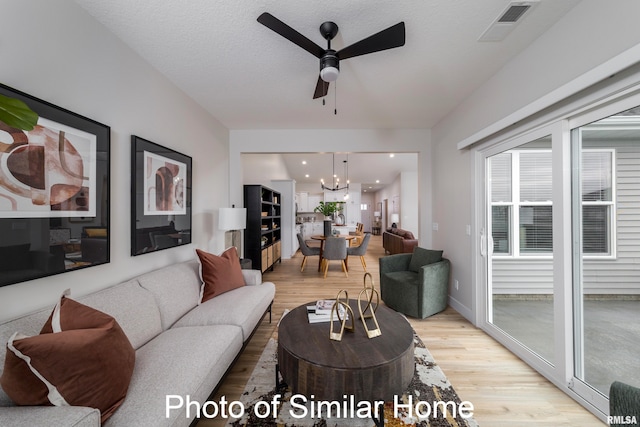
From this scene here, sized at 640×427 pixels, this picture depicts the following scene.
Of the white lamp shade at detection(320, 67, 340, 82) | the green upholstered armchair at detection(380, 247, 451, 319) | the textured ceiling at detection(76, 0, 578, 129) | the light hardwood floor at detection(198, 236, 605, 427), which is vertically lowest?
the light hardwood floor at detection(198, 236, 605, 427)

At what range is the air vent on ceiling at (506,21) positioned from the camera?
160 centimetres

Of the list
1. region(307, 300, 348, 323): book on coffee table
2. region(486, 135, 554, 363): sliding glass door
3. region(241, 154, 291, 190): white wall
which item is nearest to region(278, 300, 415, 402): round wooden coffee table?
region(307, 300, 348, 323): book on coffee table

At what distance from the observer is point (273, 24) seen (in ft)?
4.81

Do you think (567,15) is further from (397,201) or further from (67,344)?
(397,201)

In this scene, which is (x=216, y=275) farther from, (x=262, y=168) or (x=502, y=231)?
→ (x=262, y=168)

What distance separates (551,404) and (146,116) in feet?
12.8

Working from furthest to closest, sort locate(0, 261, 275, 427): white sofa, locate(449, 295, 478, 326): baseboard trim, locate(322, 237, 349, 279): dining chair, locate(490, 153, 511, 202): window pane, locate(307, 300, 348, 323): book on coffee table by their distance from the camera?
locate(322, 237, 349, 279): dining chair → locate(449, 295, 478, 326): baseboard trim → locate(490, 153, 511, 202): window pane → locate(307, 300, 348, 323): book on coffee table → locate(0, 261, 275, 427): white sofa

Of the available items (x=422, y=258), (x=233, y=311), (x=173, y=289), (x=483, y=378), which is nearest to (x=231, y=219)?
(x=173, y=289)

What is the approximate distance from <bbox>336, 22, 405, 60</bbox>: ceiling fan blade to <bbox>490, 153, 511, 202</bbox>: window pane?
184 cm

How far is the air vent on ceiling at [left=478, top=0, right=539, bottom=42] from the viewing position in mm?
1604

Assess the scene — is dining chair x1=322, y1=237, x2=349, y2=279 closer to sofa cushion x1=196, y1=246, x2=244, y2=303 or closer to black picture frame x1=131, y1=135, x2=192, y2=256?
sofa cushion x1=196, y1=246, x2=244, y2=303

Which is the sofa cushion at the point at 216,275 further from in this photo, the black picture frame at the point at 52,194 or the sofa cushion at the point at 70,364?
the sofa cushion at the point at 70,364

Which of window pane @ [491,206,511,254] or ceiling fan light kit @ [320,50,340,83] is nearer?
ceiling fan light kit @ [320,50,340,83]

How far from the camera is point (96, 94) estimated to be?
172 centimetres
